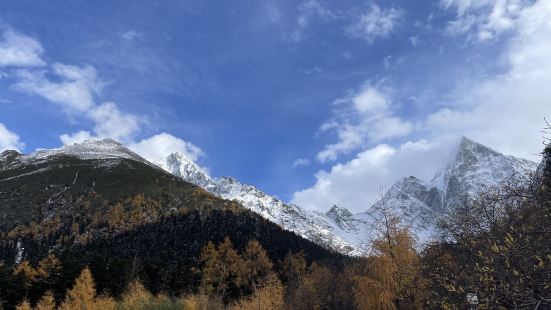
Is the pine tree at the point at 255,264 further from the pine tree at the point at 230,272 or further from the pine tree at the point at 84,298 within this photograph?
the pine tree at the point at 84,298

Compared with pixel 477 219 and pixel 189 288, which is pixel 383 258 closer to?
pixel 477 219

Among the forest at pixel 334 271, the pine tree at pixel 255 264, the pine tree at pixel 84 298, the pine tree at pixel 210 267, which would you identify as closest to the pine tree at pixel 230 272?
the forest at pixel 334 271

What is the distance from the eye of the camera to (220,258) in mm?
141000

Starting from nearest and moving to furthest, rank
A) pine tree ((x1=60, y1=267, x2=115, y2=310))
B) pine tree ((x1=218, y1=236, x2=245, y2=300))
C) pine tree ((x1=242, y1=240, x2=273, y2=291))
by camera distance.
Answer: pine tree ((x1=60, y1=267, x2=115, y2=310)) → pine tree ((x1=218, y1=236, x2=245, y2=300)) → pine tree ((x1=242, y1=240, x2=273, y2=291))

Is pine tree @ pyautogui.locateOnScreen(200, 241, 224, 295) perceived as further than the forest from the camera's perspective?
Yes

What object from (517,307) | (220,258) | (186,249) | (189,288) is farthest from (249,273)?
(517,307)

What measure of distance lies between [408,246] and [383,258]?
2.03 meters

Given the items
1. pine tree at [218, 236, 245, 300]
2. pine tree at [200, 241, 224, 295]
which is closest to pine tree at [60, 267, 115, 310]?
pine tree at [218, 236, 245, 300]

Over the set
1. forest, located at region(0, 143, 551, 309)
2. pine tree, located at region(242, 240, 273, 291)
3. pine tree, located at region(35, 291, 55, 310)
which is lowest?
pine tree, located at region(35, 291, 55, 310)

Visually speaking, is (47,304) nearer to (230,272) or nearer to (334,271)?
(334,271)

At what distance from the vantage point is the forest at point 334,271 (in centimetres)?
1091

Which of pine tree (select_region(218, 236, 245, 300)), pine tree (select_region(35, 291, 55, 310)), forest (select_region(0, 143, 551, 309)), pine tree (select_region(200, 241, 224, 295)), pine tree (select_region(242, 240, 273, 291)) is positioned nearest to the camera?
forest (select_region(0, 143, 551, 309))

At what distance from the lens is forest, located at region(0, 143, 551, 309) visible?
10.9 meters

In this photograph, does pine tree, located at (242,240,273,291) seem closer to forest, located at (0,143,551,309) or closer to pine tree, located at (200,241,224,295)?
forest, located at (0,143,551,309)
